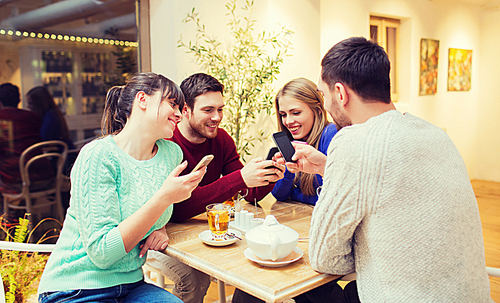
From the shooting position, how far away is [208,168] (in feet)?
7.22

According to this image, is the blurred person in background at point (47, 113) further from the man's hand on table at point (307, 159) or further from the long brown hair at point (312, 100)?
the man's hand on table at point (307, 159)

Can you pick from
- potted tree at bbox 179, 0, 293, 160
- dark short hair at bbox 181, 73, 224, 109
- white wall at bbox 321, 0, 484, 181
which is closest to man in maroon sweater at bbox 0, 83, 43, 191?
potted tree at bbox 179, 0, 293, 160

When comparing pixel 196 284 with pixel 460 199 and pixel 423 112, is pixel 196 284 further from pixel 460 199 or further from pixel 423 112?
pixel 423 112

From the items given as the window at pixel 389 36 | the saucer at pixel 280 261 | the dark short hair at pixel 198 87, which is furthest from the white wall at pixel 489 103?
the saucer at pixel 280 261

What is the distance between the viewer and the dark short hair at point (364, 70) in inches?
49.6

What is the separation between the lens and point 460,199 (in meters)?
1.07

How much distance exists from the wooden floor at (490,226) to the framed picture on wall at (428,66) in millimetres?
1720

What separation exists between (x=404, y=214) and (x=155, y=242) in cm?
89

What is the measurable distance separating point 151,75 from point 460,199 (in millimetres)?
1166

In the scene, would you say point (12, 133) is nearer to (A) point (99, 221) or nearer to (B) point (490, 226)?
(A) point (99, 221)

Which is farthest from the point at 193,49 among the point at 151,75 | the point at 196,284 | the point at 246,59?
the point at 196,284

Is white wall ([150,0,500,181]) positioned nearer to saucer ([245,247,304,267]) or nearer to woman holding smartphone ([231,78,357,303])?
woman holding smartphone ([231,78,357,303])

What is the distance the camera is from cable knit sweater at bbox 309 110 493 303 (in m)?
1.02

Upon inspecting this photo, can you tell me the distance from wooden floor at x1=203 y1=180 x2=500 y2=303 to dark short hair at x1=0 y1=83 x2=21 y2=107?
194 centimetres
